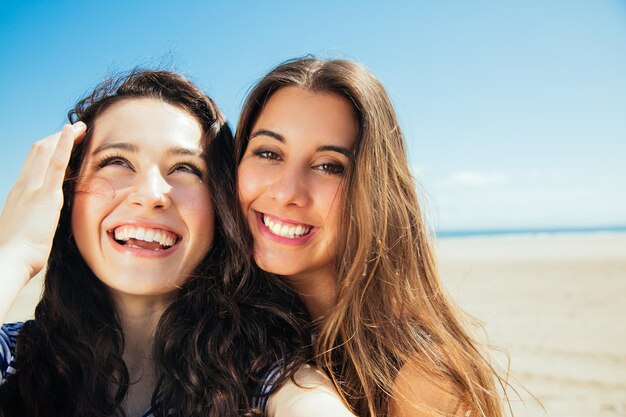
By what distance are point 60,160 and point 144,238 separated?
58 cm

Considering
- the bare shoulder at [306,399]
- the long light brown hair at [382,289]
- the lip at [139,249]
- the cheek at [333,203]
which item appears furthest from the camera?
the cheek at [333,203]

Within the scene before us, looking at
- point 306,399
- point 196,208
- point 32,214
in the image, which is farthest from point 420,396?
point 32,214

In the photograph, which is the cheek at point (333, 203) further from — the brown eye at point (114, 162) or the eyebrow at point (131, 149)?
the brown eye at point (114, 162)

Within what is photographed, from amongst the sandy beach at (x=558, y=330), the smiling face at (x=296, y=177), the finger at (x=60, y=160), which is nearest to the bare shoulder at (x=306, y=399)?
the smiling face at (x=296, y=177)

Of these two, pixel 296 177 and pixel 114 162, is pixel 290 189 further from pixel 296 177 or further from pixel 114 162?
pixel 114 162

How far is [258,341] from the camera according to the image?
8.77 ft

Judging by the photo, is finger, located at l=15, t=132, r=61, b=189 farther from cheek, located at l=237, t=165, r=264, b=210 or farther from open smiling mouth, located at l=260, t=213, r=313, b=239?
open smiling mouth, located at l=260, t=213, r=313, b=239

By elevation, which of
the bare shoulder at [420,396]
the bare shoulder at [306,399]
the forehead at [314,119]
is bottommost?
the bare shoulder at [420,396]

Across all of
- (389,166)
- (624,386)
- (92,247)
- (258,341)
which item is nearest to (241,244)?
(258,341)

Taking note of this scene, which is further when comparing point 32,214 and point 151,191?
point 151,191

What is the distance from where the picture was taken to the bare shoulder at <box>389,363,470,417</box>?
2.62 m

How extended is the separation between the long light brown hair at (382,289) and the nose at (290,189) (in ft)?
0.86

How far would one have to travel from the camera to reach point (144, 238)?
2529 millimetres

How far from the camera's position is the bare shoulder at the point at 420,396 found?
2.62 metres
